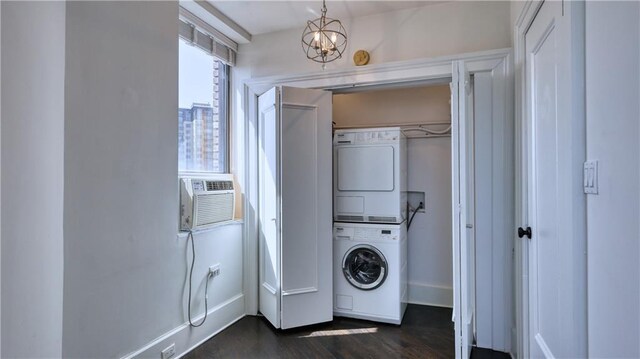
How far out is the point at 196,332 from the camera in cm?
234

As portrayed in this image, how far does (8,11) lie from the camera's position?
1227 millimetres

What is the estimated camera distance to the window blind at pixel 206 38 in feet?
7.91

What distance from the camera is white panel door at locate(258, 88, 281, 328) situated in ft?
8.46

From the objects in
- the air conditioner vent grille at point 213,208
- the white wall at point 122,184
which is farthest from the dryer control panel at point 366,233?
the white wall at point 122,184

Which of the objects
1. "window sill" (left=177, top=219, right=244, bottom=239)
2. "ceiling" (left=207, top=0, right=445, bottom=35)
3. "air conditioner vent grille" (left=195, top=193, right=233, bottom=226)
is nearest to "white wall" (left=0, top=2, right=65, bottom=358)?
"window sill" (left=177, top=219, right=244, bottom=239)

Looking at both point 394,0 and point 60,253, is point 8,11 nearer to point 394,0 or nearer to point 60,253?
point 60,253

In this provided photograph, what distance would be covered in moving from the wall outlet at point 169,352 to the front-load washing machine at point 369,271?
1358 millimetres

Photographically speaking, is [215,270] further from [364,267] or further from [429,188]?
[429,188]

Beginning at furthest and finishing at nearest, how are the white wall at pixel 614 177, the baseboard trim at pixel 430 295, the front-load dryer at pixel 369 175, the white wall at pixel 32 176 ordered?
1. the baseboard trim at pixel 430 295
2. the front-load dryer at pixel 369 175
3. the white wall at pixel 32 176
4. the white wall at pixel 614 177

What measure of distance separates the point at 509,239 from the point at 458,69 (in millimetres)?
1255

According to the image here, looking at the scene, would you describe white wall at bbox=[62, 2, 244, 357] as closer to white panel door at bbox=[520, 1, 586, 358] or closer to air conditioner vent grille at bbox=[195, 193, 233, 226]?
air conditioner vent grille at bbox=[195, 193, 233, 226]

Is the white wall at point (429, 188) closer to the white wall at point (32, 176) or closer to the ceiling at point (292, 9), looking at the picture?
the ceiling at point (292, 9)

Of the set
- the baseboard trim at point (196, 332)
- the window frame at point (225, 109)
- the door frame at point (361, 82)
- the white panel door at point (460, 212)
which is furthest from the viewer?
the window frame at point (225, 109)

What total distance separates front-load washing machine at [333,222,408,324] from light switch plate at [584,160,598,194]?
1.77 meters
